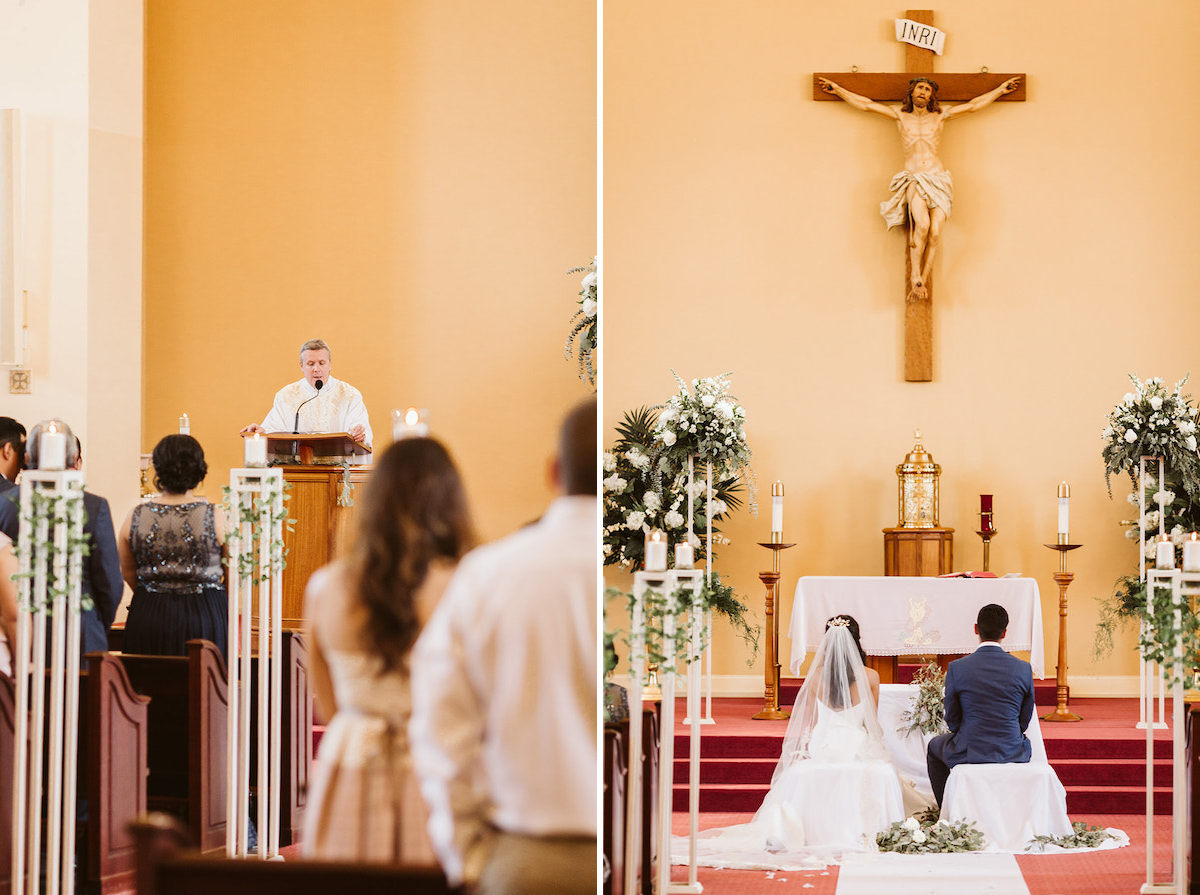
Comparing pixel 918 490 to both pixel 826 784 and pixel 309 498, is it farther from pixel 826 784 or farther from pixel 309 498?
pixel 309 498

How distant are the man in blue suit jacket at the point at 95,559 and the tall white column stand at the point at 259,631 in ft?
0.85

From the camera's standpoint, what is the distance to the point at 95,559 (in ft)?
7.87

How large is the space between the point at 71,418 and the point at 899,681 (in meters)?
5.60

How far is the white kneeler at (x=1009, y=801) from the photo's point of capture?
16.1 feet

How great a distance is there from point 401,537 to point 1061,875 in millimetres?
3426

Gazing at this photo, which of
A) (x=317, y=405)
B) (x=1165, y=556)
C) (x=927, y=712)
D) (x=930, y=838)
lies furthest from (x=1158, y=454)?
(x=317, y=405)

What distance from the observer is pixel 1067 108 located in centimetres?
734

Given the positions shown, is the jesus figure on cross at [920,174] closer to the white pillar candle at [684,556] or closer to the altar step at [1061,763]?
the altar step at [1061,763]

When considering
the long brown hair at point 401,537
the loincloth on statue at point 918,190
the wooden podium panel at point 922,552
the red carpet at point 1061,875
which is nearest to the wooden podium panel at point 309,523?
the long brown hair at point 401,537

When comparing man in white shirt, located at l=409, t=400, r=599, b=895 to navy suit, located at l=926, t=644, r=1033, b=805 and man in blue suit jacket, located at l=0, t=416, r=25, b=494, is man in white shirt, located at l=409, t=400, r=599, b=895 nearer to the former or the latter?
man in blue suit jacket, located at l=0, t=416, r=25, b=494

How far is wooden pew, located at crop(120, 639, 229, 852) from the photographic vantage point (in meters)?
2.38

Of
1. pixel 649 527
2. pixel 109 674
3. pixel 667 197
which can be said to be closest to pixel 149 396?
pixel 109 674

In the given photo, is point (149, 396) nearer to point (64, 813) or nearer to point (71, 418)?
point (71, 418)

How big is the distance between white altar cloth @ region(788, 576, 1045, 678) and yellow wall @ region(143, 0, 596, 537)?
4.24 metres
